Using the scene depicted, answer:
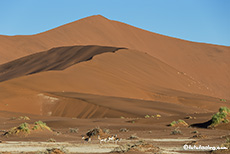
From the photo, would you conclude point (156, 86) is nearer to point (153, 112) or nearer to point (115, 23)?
point (153, 112)

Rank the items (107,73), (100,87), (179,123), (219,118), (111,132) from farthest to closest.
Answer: (107,73), (100,87), (179,123), (219,118), (111,132)

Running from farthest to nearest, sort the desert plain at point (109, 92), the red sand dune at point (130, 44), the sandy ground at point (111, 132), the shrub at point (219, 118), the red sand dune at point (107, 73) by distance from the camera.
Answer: the red sand dune at point (130, 44) → the red sand dune at point (107, 73) → the shrub at point (219, 118) → the desert plain at point (109, 92) → the sandy ground at point (111, 132)

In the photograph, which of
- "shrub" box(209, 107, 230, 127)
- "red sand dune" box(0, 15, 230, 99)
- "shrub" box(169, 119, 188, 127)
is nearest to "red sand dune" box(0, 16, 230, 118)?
"red sand dune" box(0, 15, 230, 99)

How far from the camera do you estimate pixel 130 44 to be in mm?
116625

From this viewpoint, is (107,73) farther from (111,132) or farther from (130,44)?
(130,44)

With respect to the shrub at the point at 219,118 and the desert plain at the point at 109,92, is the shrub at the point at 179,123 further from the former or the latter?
Result: the shrub at the point at 219,118

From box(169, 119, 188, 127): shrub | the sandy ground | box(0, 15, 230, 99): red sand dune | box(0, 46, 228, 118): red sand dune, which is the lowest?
the sandy ground

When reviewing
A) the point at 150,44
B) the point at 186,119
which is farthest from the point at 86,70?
the point at 150,44

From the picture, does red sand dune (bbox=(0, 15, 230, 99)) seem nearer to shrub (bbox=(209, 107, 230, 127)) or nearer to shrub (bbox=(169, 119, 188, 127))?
shrub (bbox=(169, 119, 188, 127))

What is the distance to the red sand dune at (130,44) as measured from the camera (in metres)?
109

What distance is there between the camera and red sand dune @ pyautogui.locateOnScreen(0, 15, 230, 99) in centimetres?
10856

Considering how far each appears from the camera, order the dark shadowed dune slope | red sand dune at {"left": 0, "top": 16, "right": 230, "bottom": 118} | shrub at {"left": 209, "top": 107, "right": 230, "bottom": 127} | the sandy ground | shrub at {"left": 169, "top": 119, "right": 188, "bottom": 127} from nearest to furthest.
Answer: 1. the sandy ground
2. shrub at {"left": 209, "top": 107, "right": 230, "bottom": 127}
3. shrub at {"left": 169, "top": 119, "right": 188, "bottom": 127}
4. red sand dune at {"left": 0, "top": 16, "right": 230, "bottom": 118}
5. the dark shadowed dune slope

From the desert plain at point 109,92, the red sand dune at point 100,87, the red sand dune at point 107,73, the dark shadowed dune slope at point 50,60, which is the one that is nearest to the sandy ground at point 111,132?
the desert plain at point 109,92

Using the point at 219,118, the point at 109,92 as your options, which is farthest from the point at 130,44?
the point at 219,118
